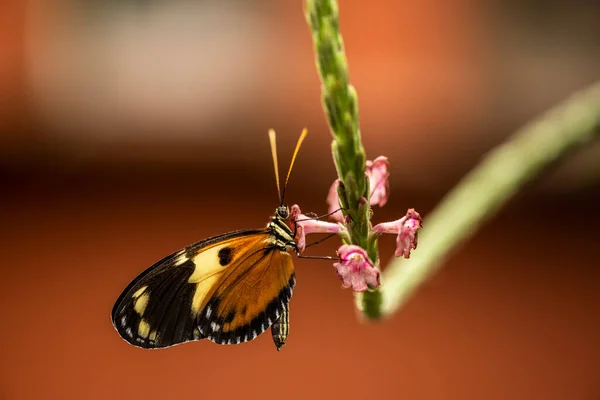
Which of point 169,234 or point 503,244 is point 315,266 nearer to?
point 169,234

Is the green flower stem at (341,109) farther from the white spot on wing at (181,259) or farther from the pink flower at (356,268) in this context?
the white spot on wing at (181,259)

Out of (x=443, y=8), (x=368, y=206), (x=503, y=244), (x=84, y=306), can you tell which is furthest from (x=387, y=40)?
(x=368, y=206)

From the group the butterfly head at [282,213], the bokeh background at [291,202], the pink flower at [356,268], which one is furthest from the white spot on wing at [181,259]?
the bokeh background at [291,202]

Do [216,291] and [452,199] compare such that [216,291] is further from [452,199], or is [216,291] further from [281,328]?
[452,199]

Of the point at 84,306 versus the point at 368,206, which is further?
the point at 84,306

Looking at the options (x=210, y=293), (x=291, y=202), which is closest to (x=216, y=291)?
(x=210, y=293)

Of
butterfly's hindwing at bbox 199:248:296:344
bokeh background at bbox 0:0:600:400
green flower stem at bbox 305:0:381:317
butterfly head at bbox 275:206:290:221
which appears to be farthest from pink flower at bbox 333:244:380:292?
bokeh background at bbox 0:0:600:400
